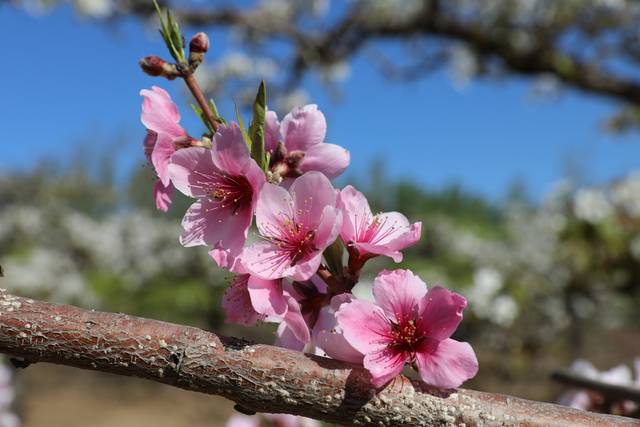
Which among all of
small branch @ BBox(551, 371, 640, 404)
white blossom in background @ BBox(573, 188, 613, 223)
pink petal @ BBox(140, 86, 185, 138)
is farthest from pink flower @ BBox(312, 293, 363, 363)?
white blossom in background @ BBox(573, 188, 613, 223)

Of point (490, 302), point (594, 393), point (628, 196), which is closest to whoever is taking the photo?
point (594, 393)

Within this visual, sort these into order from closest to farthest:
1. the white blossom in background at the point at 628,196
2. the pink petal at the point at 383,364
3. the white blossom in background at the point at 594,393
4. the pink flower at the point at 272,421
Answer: the pink petal at the point at 383,364, the white blossom in background at the point at 594,393, the pink flower at the point at 272,421, the white blossom in background at the point at 628,196

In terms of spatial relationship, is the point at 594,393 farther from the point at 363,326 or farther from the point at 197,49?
the point at 197,49

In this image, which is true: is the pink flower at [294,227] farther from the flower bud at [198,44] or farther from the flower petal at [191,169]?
the flower bud at [198,44]

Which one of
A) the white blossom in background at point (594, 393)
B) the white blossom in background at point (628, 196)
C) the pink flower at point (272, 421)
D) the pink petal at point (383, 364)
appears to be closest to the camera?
the pink petal at point (383, 364)

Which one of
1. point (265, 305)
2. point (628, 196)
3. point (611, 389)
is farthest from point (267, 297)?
point (628, 196)

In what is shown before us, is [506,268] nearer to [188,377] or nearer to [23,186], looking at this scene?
[188,377]

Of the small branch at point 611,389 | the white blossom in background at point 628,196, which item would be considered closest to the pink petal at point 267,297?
the small branch at point 611,389
